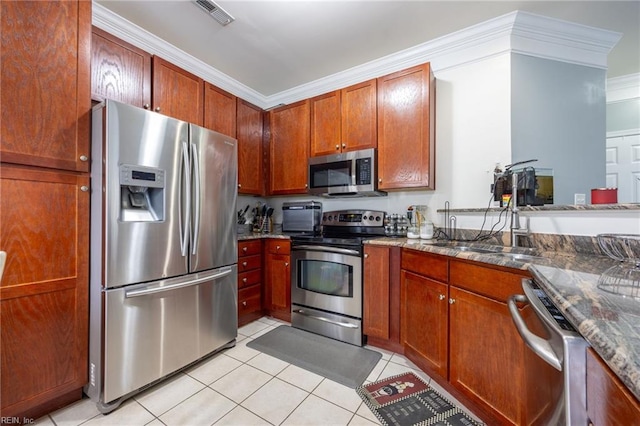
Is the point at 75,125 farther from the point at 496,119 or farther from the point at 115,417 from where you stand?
the point at 496,119

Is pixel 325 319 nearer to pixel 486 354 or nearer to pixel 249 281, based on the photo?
pixel 249 281

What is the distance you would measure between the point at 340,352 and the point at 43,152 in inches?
90.9

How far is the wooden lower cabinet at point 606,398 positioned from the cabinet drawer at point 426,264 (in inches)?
40.2

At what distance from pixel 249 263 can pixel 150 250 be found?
43.7 inches

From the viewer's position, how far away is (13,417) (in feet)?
4.11

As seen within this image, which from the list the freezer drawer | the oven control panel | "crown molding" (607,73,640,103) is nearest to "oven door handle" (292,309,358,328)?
the freezer drawer

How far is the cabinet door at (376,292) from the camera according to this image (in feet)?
6.66

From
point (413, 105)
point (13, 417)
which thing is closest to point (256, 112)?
point (413, 105)

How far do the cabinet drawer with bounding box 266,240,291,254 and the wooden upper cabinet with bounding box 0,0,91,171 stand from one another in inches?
63.6

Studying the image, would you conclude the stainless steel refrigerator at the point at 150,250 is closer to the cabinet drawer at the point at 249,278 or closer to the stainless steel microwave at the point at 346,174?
the cabinet drawer at the point at 249,278

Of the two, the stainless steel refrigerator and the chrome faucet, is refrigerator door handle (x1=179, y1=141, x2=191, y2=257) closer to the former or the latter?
the stainless steel refrigerator

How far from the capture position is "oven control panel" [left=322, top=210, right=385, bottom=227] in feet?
8.39

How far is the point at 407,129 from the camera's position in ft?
7.39

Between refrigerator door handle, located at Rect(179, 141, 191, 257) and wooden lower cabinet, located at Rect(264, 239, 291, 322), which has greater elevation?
refrigerator door handle, located at Rect(179, 141, 191, 257)
